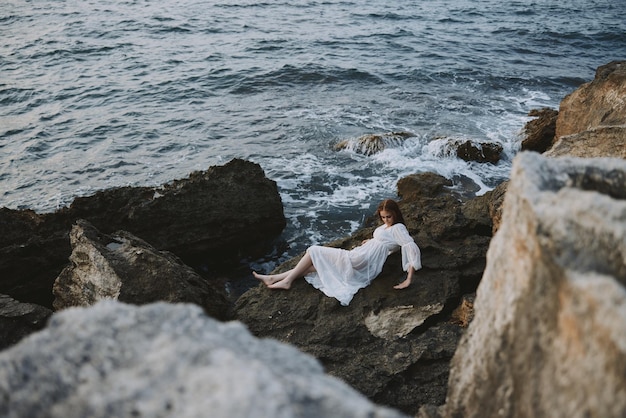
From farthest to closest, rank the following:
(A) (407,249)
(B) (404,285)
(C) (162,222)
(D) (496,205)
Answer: (C) (162,222) < (D) (496,205) < (A) (407,249) < (B) (404,285)

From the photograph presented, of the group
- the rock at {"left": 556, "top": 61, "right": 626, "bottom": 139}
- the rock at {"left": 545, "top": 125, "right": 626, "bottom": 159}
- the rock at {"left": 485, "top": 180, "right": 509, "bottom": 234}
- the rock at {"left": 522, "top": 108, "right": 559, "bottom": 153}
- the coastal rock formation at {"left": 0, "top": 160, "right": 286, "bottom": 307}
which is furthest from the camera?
the rock at {"left": 522, "top": 108, "right": 559, "bottom": 153}

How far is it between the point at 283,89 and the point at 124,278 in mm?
15781

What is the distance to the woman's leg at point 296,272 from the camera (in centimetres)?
738

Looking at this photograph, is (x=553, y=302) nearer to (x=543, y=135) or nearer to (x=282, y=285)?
(x=282, y=285)

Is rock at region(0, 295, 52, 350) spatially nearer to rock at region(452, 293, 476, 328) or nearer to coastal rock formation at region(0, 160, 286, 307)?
coastal rock formation at region(0, 160, 286, 307)

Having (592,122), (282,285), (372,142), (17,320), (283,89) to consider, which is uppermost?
(592,122)

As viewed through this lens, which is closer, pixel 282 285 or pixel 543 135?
pixel 282 285

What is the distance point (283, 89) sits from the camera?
21.3 meters

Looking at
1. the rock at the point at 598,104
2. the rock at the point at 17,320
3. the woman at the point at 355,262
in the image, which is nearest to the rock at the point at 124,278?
the rock at the point at 17,320

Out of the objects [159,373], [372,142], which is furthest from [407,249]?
[372,142]

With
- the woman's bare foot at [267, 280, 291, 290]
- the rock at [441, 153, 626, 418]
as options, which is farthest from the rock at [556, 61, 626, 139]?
the rock at [441, 153, 626, 418]

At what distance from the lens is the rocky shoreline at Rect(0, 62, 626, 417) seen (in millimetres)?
1817

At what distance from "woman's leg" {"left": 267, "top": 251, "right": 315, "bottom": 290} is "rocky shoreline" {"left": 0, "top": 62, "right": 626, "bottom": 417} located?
165mm

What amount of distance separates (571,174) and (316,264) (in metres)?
5.19
